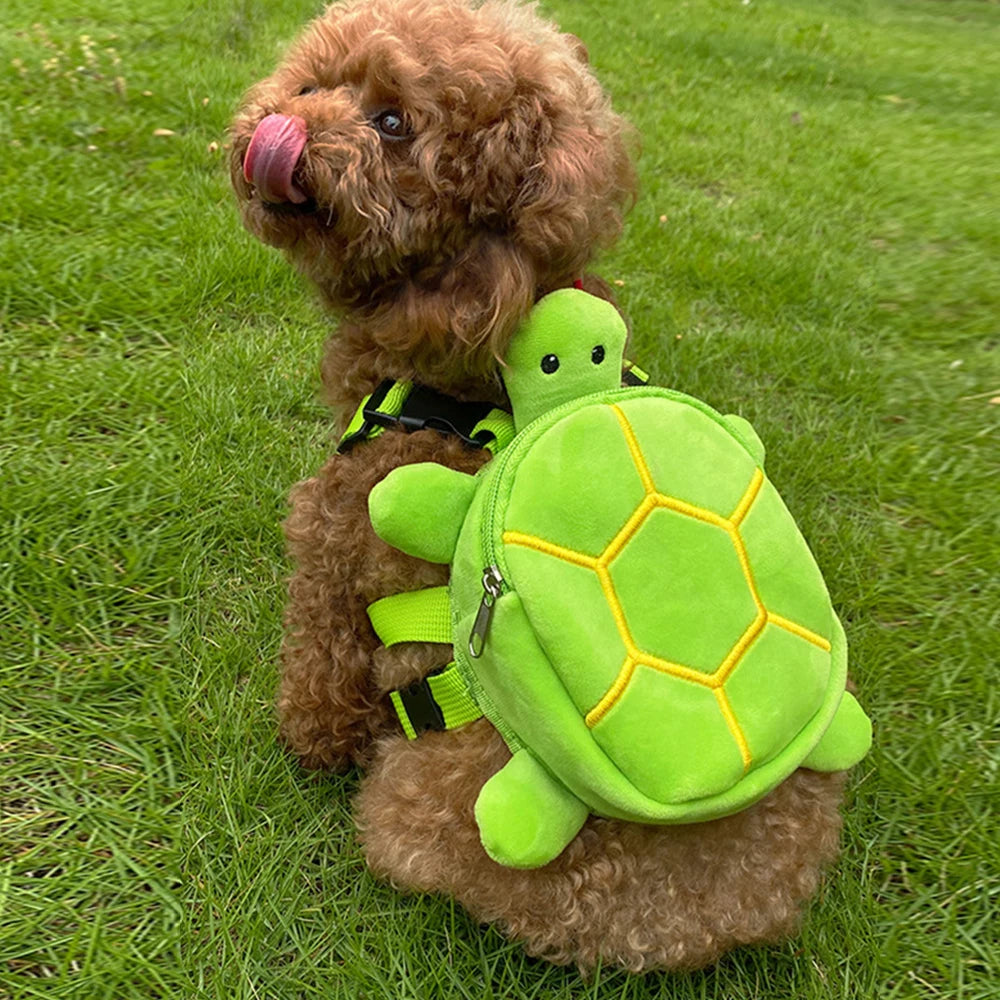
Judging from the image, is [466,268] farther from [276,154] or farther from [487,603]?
[487,603]

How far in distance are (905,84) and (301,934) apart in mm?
7394

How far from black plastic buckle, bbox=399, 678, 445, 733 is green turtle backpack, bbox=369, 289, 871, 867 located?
193mm

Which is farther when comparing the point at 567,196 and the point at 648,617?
the point at 567,196

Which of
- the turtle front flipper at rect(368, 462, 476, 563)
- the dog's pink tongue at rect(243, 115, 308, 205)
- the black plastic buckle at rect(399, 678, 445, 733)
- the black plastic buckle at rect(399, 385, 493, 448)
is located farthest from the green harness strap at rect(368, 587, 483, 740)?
the dog's pink tongue at rect(243, 115, 308, 205)

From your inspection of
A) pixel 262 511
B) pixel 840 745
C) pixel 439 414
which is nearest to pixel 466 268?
pixel 439 414

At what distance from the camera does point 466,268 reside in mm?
1394

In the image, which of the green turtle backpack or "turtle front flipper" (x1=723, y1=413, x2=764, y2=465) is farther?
"turtle front flipper" (x1=723, y1=413, x2=764, y2=465)

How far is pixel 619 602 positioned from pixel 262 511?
1.31 m

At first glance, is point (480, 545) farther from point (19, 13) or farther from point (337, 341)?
point (19, 13)

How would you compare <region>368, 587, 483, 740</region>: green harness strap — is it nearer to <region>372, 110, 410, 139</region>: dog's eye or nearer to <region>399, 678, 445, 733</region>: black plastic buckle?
<region>399, 678, 445, 733</region>: black plastic buckle

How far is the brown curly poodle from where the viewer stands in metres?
1.32

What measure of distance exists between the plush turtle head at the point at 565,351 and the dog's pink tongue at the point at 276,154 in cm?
41

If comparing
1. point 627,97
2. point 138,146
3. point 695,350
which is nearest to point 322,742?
point 695,350

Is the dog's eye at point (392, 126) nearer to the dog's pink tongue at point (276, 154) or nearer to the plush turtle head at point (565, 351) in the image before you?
the dog's pink tongue at point (276, 154)
